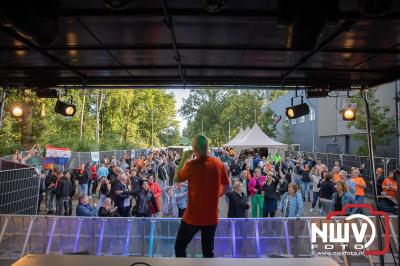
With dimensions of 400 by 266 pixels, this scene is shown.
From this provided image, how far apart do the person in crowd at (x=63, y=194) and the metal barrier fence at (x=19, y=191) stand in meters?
0.72

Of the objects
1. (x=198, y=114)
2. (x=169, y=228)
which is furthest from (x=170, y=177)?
(x=198, y=114)

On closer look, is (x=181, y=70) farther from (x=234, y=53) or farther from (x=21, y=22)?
(x=21, y=22)

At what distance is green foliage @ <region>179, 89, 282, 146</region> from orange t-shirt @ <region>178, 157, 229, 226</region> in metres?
57.6

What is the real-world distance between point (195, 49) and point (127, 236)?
12.9ft

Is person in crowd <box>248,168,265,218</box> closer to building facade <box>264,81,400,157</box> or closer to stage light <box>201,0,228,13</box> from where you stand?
stage light <box>201,0,228,13</box>

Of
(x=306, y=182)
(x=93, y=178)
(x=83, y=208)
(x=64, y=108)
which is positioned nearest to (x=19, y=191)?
(x=83, y=208)

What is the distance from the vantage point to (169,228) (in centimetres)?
693

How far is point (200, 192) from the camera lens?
151 inches

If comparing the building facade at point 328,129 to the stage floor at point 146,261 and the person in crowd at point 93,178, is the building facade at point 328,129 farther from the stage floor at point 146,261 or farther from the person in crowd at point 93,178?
the stage floor at point 146,261

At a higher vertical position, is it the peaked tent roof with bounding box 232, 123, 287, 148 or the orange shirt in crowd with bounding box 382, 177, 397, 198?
the peaked tent roof with bounding box 232, 123, 287, 148

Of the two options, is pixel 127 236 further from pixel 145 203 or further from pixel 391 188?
pixel 391 188

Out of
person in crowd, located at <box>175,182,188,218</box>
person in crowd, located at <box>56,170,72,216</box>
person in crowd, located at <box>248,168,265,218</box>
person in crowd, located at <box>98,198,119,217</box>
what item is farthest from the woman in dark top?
person in crowd, located at <box>56,170,72,216</box>

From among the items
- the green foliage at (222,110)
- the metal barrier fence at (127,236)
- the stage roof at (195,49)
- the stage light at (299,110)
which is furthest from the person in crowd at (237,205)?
the green foliage at (222,110)

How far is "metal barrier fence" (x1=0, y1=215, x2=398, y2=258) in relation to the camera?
6762mm
